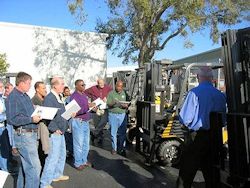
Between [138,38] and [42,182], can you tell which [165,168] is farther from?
[138,38]

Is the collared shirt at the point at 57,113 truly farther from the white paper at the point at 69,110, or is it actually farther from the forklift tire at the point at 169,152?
the forklift tire at the point at 169,152

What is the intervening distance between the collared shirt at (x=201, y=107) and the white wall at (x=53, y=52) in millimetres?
18485

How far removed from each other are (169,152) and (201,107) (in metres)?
3.39

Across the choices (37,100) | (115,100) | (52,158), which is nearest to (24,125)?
(52,158)

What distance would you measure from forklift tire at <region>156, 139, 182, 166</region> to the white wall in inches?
622

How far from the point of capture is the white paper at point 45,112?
18.5 ft

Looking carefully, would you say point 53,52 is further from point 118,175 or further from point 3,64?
point 118,175

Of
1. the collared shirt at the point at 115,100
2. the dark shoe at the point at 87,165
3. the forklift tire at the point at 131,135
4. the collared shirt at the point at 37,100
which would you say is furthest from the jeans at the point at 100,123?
the collared shirt at the point at 37,100

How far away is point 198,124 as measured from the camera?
528 cm

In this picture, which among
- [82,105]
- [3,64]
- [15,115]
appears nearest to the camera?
[15,115]

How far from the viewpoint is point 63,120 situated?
666 cm

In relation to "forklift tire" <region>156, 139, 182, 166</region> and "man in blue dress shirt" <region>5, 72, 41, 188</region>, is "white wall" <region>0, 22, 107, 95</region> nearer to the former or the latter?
"forklift tire" <region>156, 139, 182, 166</region>

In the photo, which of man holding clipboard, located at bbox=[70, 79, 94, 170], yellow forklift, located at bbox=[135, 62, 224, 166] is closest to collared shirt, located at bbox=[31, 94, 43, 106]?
man holding clipboard, located at bbox=[70, 79, 94, 170]

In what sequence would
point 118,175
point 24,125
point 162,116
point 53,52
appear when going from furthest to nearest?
point 53,52 < point 162,116 < point 118,175 < point 24,125
